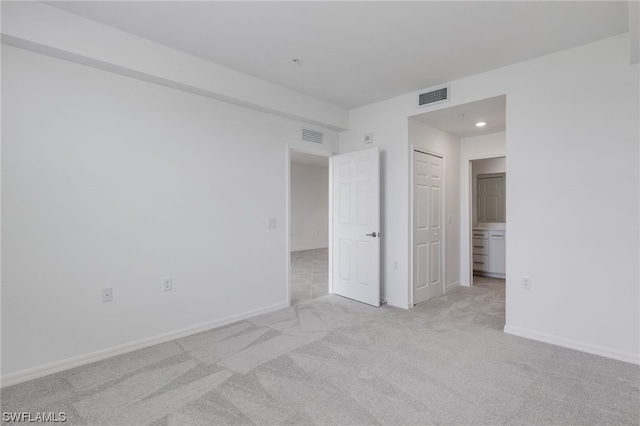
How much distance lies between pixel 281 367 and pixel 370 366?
703mm

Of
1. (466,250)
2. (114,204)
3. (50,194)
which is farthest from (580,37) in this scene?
(50,194)

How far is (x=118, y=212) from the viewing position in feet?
9.11

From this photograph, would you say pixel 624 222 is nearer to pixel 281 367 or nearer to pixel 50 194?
pixel 281 367

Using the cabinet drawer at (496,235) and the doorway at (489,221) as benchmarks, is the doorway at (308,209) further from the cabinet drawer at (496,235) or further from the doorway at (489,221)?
the cabinet drawer at (496,235)

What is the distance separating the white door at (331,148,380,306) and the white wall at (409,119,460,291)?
0.96 m

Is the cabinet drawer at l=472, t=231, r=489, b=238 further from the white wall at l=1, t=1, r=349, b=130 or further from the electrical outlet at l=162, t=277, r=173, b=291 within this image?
the electrical outlet at l=162, t=277, r=173, b=291

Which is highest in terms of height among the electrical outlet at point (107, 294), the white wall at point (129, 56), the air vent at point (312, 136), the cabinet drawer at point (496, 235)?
the white wall at point (129, 56)

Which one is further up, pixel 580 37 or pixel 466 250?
pixel 580 37

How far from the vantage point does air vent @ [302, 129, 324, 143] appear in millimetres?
4330

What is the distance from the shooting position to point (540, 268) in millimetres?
3061

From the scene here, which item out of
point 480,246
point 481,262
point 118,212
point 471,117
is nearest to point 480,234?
point 480,246

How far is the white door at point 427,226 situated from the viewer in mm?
4188

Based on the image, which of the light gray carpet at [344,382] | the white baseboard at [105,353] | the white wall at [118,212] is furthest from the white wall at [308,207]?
the light gray carpet at [344,382]

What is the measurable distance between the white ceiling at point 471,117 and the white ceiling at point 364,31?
1.24 feet
